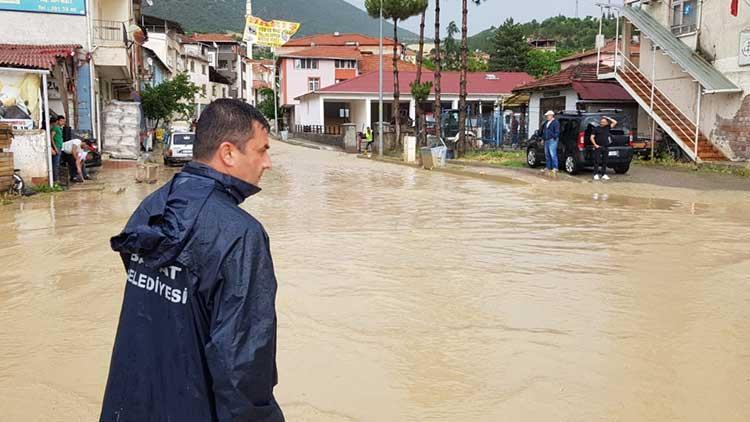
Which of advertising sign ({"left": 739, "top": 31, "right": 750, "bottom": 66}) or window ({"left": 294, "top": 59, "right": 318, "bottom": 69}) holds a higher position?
window ({"left": 294, "top": 59, "right": 318, "bottom": 69})

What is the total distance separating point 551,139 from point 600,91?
31.9ft

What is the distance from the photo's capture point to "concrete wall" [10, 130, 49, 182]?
1546 cm

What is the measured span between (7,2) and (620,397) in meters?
24.1

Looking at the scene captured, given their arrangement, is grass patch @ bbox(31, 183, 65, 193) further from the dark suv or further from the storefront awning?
the storefront awning

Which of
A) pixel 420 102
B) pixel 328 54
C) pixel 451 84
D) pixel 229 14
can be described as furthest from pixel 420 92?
pixel 229 14

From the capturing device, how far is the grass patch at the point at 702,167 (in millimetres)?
20094

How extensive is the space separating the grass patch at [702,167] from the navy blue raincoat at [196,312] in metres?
20.2

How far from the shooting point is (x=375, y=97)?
49.6m

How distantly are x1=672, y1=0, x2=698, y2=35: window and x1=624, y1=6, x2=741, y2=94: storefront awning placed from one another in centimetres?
34

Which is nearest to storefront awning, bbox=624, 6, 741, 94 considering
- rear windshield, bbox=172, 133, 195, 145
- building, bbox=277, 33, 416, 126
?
rear windshield, bbox=172, 133, 195, 145

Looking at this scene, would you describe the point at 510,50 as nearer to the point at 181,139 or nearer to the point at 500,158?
the point at 500,158

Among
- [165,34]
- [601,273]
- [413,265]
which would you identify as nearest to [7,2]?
[413,265]

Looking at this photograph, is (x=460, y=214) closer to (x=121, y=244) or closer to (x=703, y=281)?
(x=703, y=281)

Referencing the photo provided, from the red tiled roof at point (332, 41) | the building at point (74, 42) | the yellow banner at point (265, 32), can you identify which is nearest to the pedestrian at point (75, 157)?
the building at point (74, 42)
